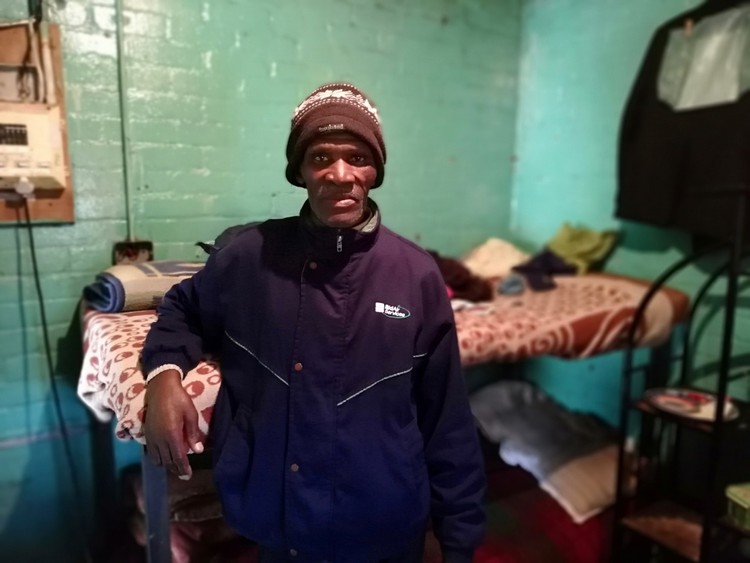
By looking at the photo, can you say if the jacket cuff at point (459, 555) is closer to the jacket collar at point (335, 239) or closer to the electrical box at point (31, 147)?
the jacket collar at point (335, 239)

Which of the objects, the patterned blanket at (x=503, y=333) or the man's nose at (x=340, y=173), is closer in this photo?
the man's nose at (x=340, y=173)

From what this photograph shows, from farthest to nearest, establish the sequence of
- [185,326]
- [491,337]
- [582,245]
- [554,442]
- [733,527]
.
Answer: [582,245]
[554,442]
[491,337]
[733,527]
[185,326]

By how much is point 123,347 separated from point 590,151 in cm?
214

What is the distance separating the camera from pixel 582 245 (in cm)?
248

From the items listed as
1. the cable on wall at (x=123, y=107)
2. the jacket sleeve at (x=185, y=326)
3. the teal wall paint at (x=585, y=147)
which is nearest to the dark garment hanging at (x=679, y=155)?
the teal wall paint at (x=585, y=147)

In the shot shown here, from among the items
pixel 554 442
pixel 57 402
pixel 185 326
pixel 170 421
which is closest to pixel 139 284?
pixel 185 326

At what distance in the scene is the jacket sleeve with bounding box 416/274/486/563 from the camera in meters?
1.04

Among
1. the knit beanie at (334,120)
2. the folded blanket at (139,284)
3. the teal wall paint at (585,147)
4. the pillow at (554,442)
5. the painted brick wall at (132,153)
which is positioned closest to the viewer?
the knit beanie at (334,120)

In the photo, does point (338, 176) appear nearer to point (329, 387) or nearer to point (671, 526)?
point (329, 387)

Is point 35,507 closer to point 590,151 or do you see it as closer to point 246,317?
point 246,317

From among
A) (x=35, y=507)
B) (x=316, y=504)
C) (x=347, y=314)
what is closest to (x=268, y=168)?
(x=347, y=314)

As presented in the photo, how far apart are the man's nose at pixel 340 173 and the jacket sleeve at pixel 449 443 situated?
25 cm

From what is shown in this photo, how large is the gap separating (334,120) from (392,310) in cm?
33

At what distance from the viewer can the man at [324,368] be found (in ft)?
3.08
